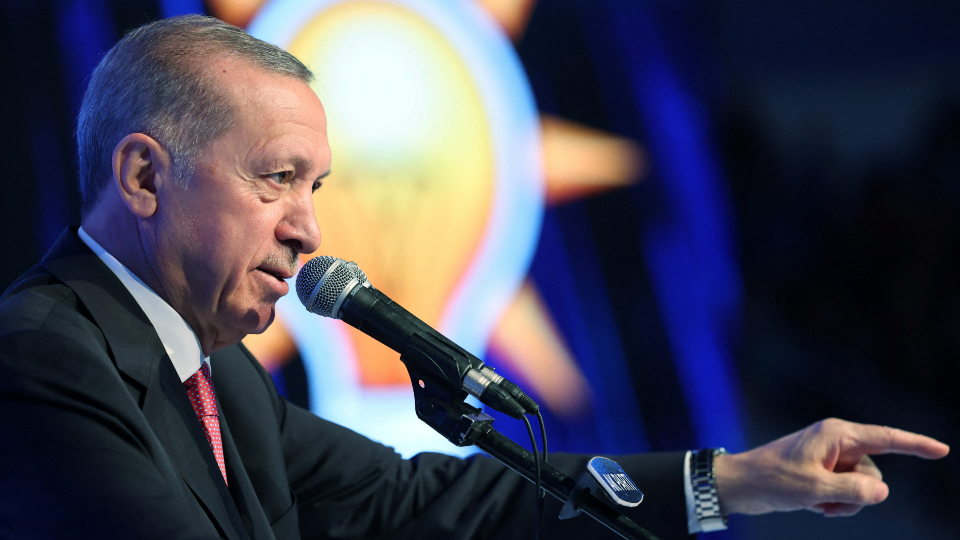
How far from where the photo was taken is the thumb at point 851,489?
1.53m

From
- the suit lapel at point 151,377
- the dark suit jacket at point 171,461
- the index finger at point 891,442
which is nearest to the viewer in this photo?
the dark suit jacket at point 171,461

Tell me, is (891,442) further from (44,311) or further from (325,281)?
(44,311)

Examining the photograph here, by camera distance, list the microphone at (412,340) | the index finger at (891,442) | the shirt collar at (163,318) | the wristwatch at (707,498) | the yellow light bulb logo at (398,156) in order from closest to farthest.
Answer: the microphone at (412,340) → the shirt collar at (163,318) → the index finger at (891,442) → the wristwatch at (707,498) → the yellow light bulb logo at (398,156)

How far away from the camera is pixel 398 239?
2525mm

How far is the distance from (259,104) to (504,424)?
4.97 feet

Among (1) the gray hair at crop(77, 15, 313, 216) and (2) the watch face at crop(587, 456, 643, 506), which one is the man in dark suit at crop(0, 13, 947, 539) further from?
(2) the watch face at crop(587, 456, 643, 506)

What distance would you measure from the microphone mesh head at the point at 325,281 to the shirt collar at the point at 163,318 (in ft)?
1.05

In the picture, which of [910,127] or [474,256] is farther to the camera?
[474,256]

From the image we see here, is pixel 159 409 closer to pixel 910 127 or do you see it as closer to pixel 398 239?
pixel 398 239

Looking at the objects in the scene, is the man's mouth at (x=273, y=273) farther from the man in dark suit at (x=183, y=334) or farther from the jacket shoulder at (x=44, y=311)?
the jacket shoulder at (x=44, y=311)

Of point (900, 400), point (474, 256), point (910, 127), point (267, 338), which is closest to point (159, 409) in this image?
point (267, 338)

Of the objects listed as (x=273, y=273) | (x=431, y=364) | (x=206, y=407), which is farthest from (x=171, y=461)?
(x=431, y=364)

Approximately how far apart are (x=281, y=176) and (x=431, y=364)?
1.65 feet

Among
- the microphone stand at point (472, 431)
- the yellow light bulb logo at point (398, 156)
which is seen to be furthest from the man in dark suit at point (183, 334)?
the yellow light bulb logo at point (398, 156)
